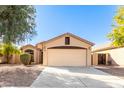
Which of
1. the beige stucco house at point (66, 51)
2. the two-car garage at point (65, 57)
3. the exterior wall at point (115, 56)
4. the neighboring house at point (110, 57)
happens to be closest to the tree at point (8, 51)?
the beige stucco house at point (66, 51)

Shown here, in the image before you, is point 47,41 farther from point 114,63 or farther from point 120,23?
point 114,63

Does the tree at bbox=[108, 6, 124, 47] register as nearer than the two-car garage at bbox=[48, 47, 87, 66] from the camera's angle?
Yes

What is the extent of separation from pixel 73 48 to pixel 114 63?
22.3 ft

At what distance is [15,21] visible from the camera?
11727mm

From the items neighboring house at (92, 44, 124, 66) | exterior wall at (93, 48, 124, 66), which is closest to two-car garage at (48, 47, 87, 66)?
neighboring house at (92, 44, 124, 66)

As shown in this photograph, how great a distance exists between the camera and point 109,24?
71.8ft

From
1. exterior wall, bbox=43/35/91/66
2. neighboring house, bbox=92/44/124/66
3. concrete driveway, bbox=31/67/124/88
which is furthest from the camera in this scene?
neighboring house, bbox=92/44/124/66

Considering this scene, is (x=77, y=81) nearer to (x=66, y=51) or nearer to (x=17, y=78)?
(x=17, y=78)

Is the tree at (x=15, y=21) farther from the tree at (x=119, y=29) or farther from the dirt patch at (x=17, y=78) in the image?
the tree at (x=119, y=29)

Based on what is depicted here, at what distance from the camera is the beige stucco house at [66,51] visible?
21328 millimetres

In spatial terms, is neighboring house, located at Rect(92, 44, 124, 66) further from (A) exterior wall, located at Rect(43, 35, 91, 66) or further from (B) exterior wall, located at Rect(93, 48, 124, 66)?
(A) exterior wall, located at Rect(43, 35, 91, 66)

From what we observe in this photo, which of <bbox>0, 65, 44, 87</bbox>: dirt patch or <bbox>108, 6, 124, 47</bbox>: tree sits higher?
<bbox>108, 6, 124, 47</bbox>: tree

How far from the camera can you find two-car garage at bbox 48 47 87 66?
21312 millimetres
